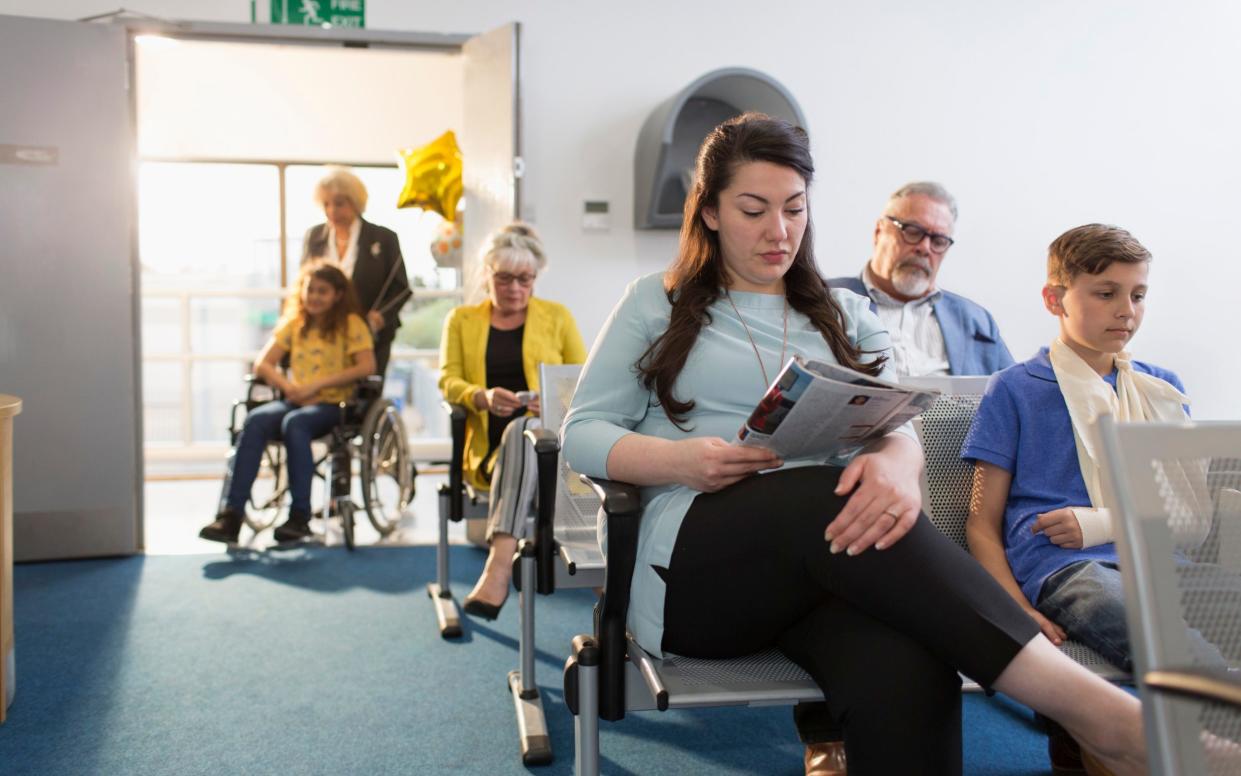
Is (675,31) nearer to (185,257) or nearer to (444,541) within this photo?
(444,541)

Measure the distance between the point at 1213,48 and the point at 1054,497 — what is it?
12.1ft

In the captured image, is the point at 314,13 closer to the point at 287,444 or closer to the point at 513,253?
the point at 513,253

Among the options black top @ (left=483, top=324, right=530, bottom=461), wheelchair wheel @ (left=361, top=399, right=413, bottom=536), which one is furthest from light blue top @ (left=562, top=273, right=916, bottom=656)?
wheelchair wheel @ (left=361, top=399, right=413, bottom=536)

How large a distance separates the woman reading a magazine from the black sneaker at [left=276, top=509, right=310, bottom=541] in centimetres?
261

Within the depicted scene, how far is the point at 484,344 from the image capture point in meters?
3.38

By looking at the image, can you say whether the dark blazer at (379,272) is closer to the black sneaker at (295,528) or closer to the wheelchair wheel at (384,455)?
the wheelchair wheel at (384,455)

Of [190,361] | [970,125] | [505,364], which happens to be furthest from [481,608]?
[190,361]

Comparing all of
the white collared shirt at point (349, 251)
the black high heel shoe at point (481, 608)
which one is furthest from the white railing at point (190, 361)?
the black high heel shoe at point (481, 608)

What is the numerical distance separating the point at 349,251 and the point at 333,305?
54 cm

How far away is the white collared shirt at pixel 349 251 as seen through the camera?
4691mm

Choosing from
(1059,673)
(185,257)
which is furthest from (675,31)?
(185,257)

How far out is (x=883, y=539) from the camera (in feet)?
4.20

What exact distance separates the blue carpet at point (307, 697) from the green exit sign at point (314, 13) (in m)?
2.13

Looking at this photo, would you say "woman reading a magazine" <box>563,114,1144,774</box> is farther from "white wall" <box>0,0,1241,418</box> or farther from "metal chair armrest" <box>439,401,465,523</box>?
"white wall" <box>0,0,1241,418</box>
